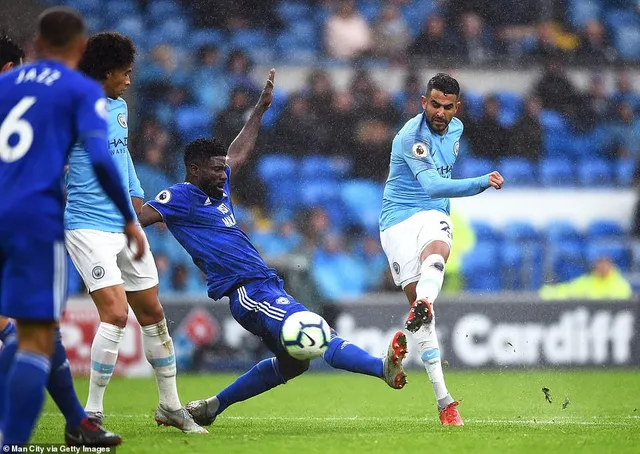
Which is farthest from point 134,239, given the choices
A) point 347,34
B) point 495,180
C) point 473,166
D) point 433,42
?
point 347,34

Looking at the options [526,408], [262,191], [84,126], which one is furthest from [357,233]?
[84,126]

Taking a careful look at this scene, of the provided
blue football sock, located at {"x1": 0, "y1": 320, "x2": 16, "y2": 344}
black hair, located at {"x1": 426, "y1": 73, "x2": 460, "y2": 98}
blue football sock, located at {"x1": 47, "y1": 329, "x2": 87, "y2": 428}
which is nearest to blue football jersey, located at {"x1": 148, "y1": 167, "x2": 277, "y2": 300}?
blue football sock, located at {"x1": 0, "y1": 320, "x2": 16, "y2": 344}

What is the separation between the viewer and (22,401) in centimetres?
443

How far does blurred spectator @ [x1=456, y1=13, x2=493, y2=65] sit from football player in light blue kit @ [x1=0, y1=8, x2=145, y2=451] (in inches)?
434

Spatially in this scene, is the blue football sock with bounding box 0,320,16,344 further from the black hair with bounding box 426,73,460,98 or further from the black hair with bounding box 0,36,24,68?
the black hair with bounding box 426,73,460,98

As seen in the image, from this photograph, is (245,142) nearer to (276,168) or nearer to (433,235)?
(433,235)

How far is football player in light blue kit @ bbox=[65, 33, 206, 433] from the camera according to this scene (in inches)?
261

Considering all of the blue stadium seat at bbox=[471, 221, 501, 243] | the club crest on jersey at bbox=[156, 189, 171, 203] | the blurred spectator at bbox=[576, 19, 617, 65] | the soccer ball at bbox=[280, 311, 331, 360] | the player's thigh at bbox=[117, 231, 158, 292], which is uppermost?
the blurred spectator at bbox=[576, 19, 617, 65]

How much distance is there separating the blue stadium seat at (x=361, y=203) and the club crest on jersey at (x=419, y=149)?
6773 millimetres

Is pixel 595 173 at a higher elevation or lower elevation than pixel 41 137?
lower

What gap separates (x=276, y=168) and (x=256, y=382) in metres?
7.49

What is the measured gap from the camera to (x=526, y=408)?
8438 mm

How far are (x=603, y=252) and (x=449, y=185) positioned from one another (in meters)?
7.55

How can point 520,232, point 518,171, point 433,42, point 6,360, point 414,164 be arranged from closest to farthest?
point 6,360, point 414,164, point 520,232, point 518,171, point 433,42
